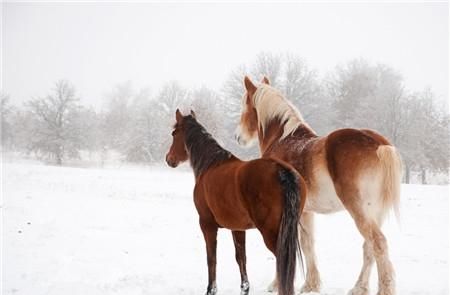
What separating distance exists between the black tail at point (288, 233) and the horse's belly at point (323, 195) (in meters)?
1.00

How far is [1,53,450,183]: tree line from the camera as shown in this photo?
29500 millimetres

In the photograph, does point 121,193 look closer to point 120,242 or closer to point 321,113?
point 120,242

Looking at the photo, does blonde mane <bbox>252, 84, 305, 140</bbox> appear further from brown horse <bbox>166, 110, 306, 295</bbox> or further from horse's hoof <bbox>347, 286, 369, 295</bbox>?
horse's hoof <bbox>347, 286, 369, 295</bbox>

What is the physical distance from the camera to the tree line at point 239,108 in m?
29.5

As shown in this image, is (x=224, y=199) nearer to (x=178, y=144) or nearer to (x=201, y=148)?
(x=201, y=148)

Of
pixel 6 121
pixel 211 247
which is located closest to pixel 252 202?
pixel 211 247

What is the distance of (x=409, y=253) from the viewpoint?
707cm

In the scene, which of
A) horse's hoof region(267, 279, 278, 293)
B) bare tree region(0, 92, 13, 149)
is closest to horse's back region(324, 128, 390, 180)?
horse's hoof region(267, 279, 278, 293)

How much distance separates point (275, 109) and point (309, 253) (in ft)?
7.17

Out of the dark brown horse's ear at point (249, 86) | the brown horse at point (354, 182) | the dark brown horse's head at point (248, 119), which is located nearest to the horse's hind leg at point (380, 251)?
the brown horse at point (354, 182)

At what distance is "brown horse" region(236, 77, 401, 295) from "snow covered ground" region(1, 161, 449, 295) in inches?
39.1

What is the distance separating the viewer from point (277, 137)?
532 cm

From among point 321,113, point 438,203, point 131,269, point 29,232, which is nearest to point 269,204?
point 131,269

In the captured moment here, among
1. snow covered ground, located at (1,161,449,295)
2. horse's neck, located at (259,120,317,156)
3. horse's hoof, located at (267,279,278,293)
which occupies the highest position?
horse's neck, located at (259,120,317,156)
